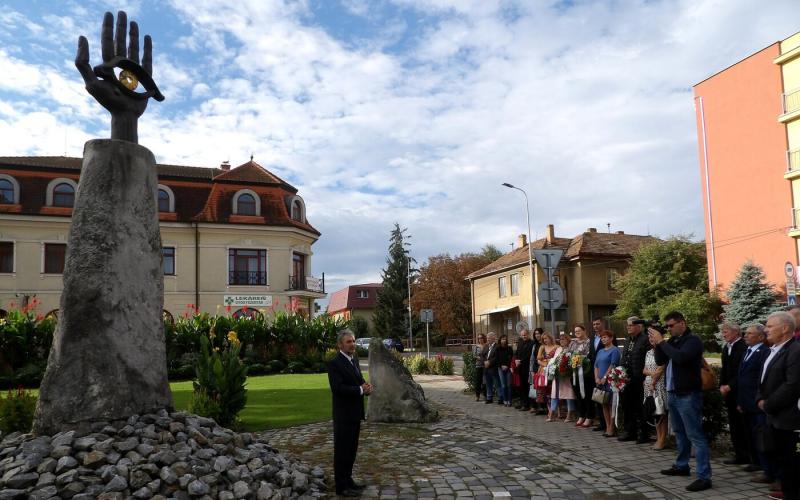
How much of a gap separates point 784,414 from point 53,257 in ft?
126

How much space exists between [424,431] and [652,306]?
2909 cm

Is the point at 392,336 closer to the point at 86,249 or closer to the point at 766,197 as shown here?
the point at 766,197

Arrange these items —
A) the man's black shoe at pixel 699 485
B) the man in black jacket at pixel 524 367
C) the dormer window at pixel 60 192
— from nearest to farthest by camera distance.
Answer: the man's black shoe at pixel 699 485 → the man in black jacket at pixel 524 367 → the dormer window at pixel 60 192

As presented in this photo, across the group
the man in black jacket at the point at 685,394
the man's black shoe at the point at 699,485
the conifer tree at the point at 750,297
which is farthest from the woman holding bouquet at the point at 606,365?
the conifer tree at the point at 750,297

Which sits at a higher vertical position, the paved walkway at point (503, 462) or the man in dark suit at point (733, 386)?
the man in dark suit at point (733, 386)

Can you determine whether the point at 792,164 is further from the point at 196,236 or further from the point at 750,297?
the point at 196,236

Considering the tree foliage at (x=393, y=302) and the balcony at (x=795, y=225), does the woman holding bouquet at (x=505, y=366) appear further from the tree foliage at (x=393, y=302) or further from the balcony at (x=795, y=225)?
the tree foliage at (x=393, y=302)

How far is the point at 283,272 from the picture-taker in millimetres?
38719

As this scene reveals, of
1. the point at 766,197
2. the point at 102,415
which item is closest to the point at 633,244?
the point at 766,197

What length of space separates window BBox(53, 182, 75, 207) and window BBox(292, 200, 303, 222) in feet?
43.5

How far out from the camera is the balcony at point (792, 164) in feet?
88.6

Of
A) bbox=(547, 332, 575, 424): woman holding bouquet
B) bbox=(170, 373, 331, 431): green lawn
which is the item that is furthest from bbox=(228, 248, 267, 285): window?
bbox=(547, 332, 575, 424): woman holding bouquet

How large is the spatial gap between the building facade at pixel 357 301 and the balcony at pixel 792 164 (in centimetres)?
5554

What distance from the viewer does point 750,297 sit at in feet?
86.6
